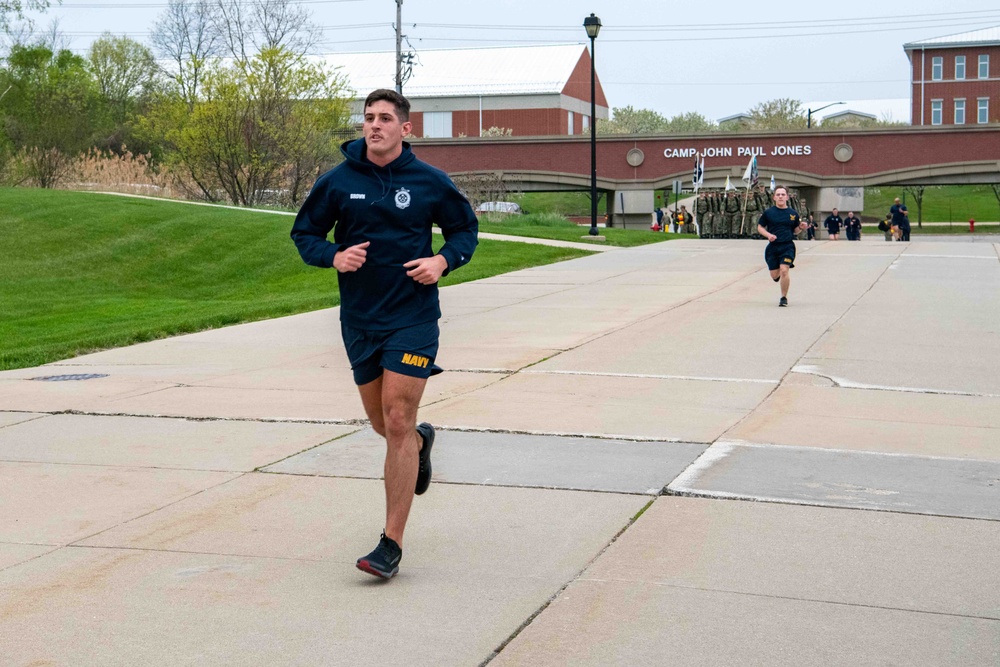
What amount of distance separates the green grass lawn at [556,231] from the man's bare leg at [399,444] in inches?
1037

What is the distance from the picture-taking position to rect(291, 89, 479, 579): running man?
506cm

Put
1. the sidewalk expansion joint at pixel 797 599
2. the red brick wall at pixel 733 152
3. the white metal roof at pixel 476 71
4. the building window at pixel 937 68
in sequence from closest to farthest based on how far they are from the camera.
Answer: the sidewalk expansion joint at pixel 797 599, the red brick wall at pixel 733 152, the white metal roof at pixel 476 71, the building window at pixel 937 68

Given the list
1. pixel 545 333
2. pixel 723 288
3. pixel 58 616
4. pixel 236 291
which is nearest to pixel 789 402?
pixel 545 333

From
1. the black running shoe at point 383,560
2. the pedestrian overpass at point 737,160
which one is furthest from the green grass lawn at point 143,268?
the pedestrian overpass at point 737,160

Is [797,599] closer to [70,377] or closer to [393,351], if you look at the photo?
[393,351]

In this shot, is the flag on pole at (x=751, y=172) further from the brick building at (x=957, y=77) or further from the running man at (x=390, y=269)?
the brick building at (x=957, y=77)

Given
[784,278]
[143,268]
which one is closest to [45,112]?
[143,268]

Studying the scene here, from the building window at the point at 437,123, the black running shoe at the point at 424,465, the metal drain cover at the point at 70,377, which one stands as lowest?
the metal drain cover at the point at 70,377

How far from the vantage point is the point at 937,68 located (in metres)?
94.0

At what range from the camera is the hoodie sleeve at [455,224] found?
5.24 meters

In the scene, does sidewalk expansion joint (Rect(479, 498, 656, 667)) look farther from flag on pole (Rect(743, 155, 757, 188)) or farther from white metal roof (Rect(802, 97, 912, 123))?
white metal roof (Rect(802, 97, 912, 123))

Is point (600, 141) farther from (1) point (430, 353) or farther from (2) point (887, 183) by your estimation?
(1) point (430, 353)

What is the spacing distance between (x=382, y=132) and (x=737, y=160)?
60.5 metres

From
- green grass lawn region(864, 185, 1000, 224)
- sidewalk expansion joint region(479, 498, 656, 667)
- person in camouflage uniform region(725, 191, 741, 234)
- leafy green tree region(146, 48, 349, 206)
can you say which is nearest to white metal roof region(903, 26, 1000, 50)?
green grass lawn region(864, 185, 1000, 224)
